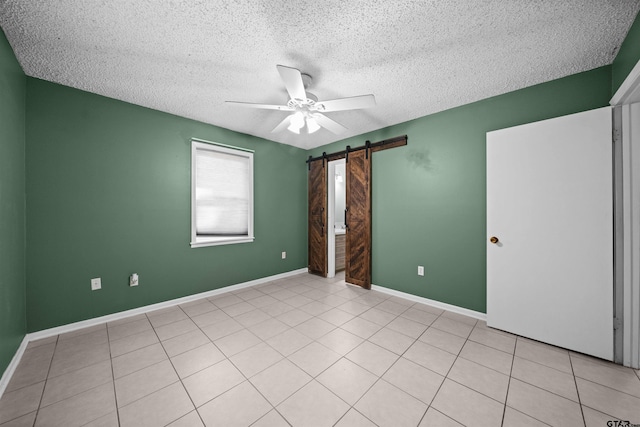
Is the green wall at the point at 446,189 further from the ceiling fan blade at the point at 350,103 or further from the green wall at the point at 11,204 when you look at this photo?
the green wall at the point at 11,204

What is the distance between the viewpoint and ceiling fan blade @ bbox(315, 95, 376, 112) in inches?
77.2

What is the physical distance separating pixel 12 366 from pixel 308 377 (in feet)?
7.59

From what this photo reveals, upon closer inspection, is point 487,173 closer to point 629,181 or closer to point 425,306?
point 629,181

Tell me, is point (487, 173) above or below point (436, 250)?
above

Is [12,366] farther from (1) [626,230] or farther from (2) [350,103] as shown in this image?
(1) [626,230]

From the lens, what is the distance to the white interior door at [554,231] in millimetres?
1929

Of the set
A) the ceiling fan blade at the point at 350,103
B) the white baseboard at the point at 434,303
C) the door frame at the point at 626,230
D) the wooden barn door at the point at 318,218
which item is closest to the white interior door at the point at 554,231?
the door frame at the point at 626,230

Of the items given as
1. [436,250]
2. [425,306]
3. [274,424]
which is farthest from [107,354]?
[436,250]

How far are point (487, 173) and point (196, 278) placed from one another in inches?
155

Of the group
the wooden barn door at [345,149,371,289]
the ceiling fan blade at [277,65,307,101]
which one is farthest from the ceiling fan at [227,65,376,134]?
the wooden barn door at [345,149,371,289]

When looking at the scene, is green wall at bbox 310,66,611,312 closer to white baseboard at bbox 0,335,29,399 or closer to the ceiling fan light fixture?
the ceiling fan light fixture

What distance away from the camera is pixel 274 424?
1337 mm

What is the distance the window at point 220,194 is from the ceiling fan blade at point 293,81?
6.57 ft

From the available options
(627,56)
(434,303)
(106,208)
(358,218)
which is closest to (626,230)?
(627,56)
